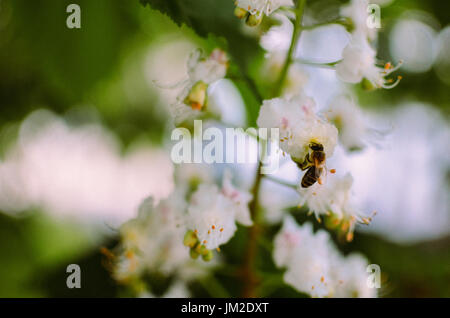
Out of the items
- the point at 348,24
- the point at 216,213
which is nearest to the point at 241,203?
the point at 216,213

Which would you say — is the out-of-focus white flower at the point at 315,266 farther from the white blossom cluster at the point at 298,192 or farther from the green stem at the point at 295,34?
the green stem at the point at 295,34

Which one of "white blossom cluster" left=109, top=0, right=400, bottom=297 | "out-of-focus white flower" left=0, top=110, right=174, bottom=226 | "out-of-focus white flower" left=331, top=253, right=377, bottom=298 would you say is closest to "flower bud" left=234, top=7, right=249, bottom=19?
"white blossom cluster" left=109, top=0, right=400, bottom=297

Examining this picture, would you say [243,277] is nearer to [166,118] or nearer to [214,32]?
[214,32]

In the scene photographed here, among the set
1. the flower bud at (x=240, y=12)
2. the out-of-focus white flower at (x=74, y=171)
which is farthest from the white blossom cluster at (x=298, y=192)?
the out-of-focus white flower at (x=74, y=171)

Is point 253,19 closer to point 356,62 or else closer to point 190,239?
point 356,62

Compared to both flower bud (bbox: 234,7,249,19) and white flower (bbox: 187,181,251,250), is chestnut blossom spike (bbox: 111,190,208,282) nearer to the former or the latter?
white flower (bbox: 187,181,251,250)
